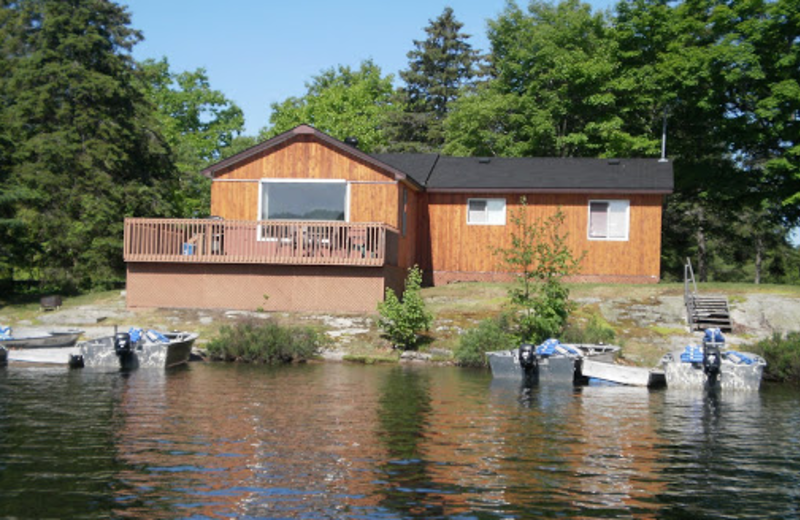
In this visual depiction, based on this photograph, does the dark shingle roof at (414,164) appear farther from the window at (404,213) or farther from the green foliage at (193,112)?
the green foliage at (193,112)

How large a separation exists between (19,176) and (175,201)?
644 inches

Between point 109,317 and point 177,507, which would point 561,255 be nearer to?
point 109,317

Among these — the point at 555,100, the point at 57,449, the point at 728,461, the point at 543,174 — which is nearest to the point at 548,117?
the point at 555,100

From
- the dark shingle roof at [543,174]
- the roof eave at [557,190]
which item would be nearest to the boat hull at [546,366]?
the roof eave at [557,190]

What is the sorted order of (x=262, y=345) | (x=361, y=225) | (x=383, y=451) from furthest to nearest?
(x=361, y=225)
(x=262, y=345)
(x=383, y=451)

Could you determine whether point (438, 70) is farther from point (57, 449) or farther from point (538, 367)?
point (57, 449)

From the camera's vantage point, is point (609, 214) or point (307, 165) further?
point (609, 214)

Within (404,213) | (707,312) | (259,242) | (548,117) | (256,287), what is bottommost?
(707,312)

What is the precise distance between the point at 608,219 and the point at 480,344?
10471 millimetres

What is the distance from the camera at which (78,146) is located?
39.6m

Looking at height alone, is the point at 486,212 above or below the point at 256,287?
above

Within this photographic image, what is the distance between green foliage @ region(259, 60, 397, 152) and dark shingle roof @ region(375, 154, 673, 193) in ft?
74.6

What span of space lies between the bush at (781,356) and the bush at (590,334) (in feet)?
13.4

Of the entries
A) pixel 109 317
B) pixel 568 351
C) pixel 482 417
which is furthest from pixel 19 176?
pixel 482 417
